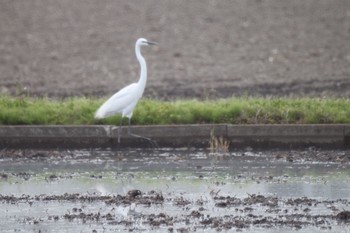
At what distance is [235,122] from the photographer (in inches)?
573

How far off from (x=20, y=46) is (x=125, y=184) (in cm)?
1494

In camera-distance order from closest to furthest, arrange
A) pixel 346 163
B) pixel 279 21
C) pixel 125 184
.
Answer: pixel 125 184
pixel 346 163
pixel 279 21

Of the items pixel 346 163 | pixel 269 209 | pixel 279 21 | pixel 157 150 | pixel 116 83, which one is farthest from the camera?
pixel 279 21

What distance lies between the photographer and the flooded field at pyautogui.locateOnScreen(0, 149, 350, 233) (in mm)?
8633

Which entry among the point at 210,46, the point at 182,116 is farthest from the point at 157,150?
the point at 210,46

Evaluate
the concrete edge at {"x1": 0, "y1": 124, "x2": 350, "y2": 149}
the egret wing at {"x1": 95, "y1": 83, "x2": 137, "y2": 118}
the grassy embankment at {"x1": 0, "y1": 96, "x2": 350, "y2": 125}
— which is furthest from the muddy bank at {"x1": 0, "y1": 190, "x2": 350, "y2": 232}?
the grassy embankment at {"x1": 0, "y1": 96, "x2": 350, "y2": 125}

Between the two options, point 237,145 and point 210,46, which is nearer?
point 237,145

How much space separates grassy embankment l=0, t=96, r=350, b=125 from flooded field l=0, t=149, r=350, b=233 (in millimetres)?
956

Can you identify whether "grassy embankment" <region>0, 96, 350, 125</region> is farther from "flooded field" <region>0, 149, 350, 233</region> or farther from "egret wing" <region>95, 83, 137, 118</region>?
"flooded field" <region>0, 149, 350, 233</region>

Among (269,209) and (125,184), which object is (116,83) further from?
(269,209)

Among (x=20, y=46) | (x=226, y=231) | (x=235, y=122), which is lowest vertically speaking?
(x=226, y=231)

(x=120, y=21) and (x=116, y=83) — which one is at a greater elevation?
(x=120, y=21)

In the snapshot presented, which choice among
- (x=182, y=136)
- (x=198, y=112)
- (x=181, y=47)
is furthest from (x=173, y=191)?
(x=181, y=47)

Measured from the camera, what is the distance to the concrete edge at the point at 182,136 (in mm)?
13812
